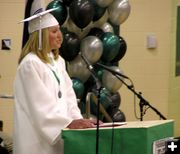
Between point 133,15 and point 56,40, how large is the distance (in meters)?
2.86

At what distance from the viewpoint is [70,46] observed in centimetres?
388

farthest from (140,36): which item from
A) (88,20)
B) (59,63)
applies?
(59,63)

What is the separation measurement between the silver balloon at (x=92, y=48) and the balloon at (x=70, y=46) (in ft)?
0.21

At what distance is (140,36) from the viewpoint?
530cm

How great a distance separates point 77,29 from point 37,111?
1891 millimetres

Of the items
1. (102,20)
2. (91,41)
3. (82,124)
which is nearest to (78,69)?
(91,41)

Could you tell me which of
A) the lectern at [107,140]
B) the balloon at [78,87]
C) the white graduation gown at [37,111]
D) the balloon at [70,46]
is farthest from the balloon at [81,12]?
the lectern at [107,140]

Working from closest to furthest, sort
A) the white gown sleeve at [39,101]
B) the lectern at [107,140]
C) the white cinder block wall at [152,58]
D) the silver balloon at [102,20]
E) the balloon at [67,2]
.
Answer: the lectern at [107,140] → the white gown sleeve at [39,101] → the balloon at [67,2] → the silver balloon at [102,20] → the white cinder block wall at [152,58]

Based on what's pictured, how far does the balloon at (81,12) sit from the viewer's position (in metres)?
3.83

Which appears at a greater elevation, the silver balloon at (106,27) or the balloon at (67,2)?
the balloon at (67,2)

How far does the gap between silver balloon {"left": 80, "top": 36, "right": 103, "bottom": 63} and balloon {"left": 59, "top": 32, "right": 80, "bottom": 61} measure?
6 cm

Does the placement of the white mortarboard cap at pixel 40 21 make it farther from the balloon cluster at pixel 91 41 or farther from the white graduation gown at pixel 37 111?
the balloon cluster at pixel 91 41

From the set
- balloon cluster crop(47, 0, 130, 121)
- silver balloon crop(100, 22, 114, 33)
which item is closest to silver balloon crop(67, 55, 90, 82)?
balloon cluster crop(47, 0, 130, 121)

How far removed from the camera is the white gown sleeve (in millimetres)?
2328
